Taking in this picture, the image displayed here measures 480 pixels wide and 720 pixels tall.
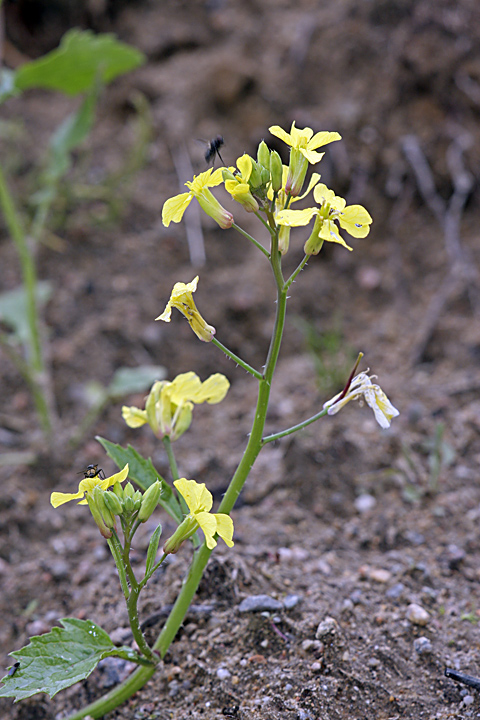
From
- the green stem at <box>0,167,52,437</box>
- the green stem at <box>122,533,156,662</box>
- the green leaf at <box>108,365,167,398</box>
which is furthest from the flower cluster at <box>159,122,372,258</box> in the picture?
the green stem at <box>0,167,52,437</box>

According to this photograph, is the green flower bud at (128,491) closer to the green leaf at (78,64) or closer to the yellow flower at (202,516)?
the yellow flower at (202,516)

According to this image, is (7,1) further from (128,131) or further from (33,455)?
(33,455)

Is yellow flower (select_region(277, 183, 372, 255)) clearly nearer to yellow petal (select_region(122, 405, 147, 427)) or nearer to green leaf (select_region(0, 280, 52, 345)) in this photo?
yellow petal (select_region(122, 405, 147, 427))

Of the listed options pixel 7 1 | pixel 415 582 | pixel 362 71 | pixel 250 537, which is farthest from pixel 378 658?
pixel 7 1

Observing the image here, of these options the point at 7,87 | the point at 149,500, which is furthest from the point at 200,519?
the point at 7,87

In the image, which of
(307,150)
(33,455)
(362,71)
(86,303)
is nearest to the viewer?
(307,150)
